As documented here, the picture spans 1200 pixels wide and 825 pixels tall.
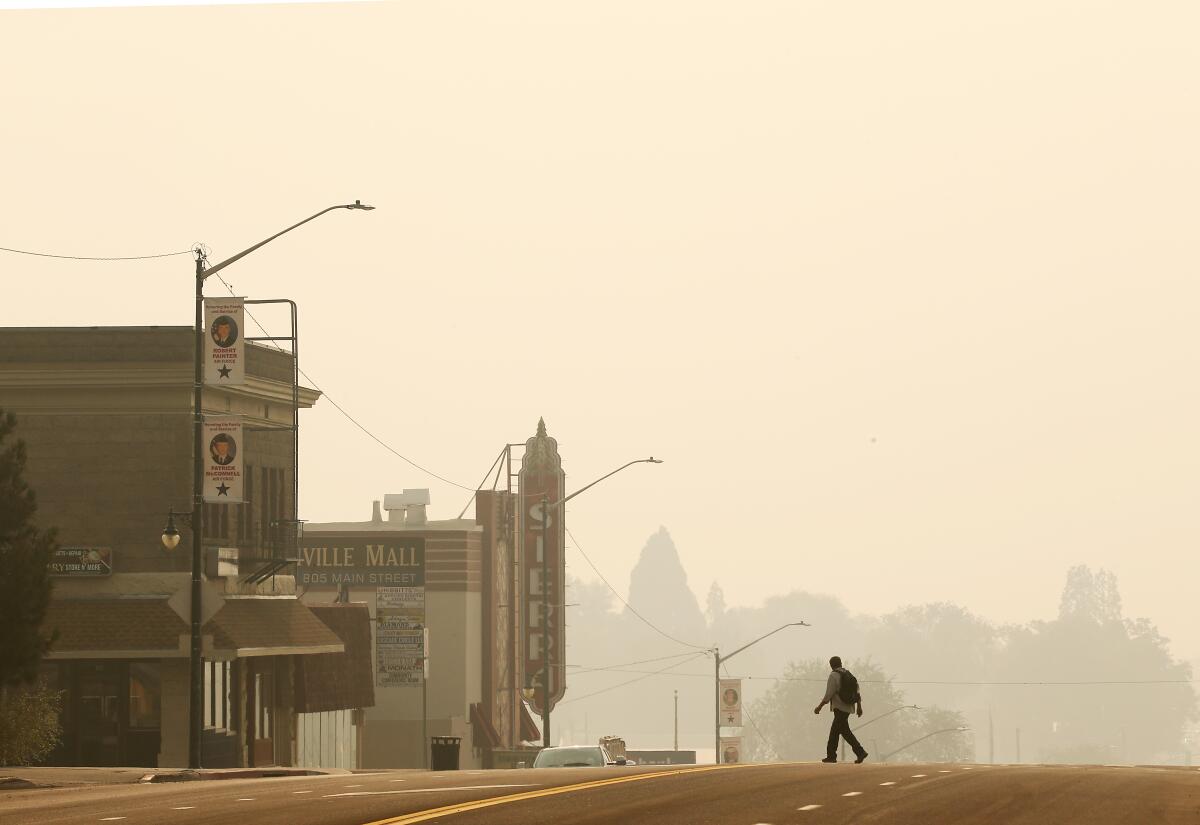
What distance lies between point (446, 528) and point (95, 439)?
120ft

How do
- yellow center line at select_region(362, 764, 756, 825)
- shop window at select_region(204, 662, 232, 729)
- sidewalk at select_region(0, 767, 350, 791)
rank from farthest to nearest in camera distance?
shop window at select_region(204, 662, 232, 729) → sidewalk at select_region(0, 767, 350, 791) → yellow center line at select_region(362, 764, 756, 825)

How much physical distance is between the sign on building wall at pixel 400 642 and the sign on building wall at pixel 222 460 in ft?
117

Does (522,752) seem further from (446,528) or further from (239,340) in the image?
(239,340)

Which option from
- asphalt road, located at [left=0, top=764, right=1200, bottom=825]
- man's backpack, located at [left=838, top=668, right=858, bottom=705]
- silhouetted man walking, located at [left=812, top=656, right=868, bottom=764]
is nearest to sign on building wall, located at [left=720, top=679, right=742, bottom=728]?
silhouetted man walking, located at [left=812, top=656, right=868, bottom=764]

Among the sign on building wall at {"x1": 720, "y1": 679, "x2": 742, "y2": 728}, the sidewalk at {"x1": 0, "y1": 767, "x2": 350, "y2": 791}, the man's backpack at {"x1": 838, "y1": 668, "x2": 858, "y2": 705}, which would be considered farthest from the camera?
the sign on building wall at {"x1": 720, "y1": 679, "x2": 742, "y2": 728}

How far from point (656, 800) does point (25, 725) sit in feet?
71.1

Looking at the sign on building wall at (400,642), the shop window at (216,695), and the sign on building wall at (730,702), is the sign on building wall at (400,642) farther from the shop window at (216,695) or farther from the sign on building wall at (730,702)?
the shop window at (216,695)

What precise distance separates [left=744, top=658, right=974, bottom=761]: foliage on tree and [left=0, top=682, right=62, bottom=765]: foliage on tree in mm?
123690

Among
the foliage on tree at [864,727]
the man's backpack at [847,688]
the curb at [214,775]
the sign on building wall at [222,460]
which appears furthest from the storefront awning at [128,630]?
the foliage on tree at [864,727]

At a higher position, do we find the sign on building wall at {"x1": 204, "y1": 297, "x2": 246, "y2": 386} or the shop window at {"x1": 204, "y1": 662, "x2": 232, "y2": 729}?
the sign on building wall at {"x1": 204, "y1": 297, "x2": 246, "y2": 386}

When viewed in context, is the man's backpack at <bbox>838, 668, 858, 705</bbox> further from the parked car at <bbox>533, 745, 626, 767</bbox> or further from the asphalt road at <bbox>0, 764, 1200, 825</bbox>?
the parked car at <bbox>533, 745, 626, 767</bbox>

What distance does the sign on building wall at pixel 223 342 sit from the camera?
35.9 m

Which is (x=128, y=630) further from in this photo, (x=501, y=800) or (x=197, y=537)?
(x=501, y=800)

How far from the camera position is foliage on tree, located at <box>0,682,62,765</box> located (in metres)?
37.0
